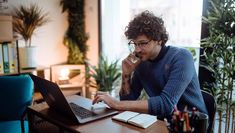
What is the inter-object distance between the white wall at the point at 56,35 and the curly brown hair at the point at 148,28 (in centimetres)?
221

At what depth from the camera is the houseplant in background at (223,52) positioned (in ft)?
6.29

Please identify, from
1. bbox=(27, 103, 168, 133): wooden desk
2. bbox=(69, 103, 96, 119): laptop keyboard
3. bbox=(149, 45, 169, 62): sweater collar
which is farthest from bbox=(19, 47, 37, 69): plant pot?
bbox=(149, 45, 169, 62): sweater collar

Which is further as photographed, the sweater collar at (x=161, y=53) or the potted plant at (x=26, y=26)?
the potted plant at (x=26, y=26)

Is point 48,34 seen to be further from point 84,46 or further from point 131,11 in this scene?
point 131,11

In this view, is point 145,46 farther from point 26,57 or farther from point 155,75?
point 26,57

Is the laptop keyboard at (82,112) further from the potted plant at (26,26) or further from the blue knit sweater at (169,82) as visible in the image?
the potted plant at (26,26)

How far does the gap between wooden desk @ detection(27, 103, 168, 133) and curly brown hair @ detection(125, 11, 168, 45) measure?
20.9 inches

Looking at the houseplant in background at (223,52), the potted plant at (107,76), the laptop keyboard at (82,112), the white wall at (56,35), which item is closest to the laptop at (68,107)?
the laptop keyboard at (82,112)

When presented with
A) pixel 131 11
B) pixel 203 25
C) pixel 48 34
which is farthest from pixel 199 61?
pixel 48 34

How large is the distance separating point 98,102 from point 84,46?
242cm

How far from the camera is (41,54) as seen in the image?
3510mm

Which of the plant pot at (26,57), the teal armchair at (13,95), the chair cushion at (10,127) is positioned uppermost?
the plant pot at (26,57)

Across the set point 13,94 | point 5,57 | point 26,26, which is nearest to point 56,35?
point 26,26

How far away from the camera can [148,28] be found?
1.44m
